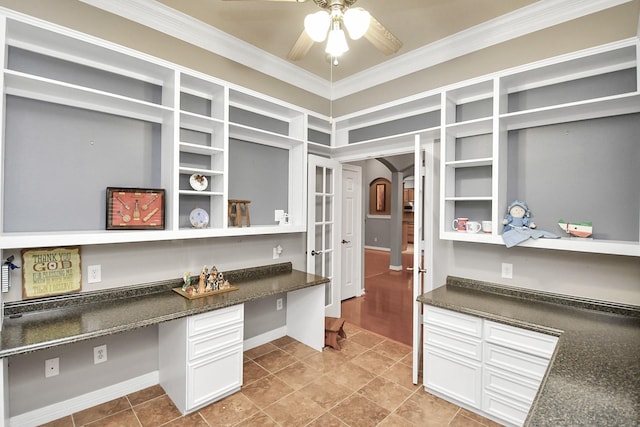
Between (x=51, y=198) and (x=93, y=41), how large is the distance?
1.10 m

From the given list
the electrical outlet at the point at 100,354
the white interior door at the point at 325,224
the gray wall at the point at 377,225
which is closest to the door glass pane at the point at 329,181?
the white interior door at the point at 325,224

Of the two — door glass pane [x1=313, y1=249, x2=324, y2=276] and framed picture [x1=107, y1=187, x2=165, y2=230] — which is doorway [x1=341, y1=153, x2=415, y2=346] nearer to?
door glass pane [x1=313, y1=249, x2=324, y2=276]

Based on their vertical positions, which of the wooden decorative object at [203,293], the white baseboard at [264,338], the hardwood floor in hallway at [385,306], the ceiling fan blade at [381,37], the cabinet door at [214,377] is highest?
the ceiling fan blade at [381,37]

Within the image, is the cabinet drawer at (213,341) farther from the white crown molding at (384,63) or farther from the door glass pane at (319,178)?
the white crown molding at (384,63)

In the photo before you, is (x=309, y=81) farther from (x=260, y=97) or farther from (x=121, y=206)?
(x=121, y=206)

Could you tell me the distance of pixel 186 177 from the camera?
9.15 ft

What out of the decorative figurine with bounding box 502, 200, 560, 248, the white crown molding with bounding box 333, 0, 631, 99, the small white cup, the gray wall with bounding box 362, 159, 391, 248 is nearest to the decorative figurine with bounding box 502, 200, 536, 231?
the decorative figurine with bounding box 502, 200, 560, 248

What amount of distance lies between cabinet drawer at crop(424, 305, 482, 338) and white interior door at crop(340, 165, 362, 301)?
252cm

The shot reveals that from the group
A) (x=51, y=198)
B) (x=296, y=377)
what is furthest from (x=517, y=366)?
(x=51, y=198)

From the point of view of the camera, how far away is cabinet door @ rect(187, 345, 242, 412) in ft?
7.35

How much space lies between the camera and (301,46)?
7.06 ft

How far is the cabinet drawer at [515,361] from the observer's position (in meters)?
1.97

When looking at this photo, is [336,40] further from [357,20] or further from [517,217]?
[517,217]

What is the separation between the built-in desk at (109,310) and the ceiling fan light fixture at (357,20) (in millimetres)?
2053
